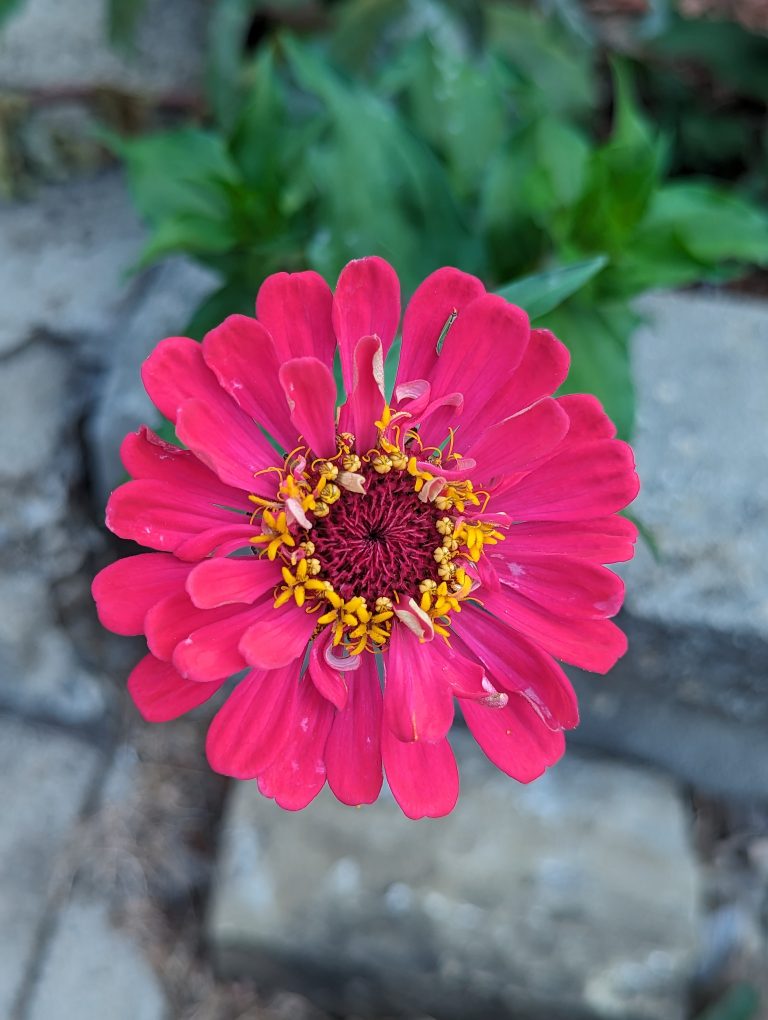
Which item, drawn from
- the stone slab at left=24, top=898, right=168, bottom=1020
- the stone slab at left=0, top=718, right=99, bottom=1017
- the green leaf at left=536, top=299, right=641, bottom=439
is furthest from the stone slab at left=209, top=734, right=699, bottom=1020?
the green leaf at left=536, top=299, right=641, bottom=439

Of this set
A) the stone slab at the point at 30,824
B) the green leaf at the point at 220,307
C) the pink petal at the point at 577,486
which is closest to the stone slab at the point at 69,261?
the green leaf at the point at 220,307

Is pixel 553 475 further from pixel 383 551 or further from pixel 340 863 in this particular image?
pixel 340 863

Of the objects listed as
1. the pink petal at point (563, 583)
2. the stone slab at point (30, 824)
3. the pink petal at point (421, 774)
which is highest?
the pink petal at point (563, 583)

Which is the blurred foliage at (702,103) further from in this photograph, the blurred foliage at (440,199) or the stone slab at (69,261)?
the stone slab at (69,261)

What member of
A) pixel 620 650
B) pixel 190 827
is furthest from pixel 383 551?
pixel 190 827

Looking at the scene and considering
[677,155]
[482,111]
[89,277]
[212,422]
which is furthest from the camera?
[677,155]

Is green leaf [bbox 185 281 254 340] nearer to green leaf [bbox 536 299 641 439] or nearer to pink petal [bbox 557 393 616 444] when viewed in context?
green leaf [bbox 536 299 641 439]

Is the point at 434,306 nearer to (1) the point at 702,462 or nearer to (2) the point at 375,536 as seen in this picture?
(2) the point at 375,536
